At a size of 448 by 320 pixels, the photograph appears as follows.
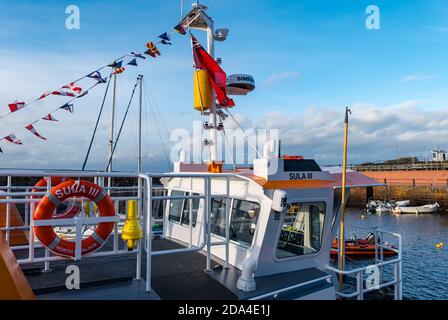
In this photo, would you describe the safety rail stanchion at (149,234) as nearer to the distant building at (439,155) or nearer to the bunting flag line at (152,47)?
the bunting flag line at (152,47)

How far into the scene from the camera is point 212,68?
25.2 ft

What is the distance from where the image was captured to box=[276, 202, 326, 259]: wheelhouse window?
642cm

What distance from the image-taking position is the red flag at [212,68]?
768 centimetres

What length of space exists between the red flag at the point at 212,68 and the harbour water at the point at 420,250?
7.11 m

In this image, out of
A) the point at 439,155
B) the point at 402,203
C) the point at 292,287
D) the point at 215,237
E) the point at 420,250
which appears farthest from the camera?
the point at 439,155

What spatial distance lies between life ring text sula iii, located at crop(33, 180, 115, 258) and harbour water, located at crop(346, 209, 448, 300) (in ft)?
30.8

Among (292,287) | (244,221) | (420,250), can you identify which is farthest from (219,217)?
(420,250)

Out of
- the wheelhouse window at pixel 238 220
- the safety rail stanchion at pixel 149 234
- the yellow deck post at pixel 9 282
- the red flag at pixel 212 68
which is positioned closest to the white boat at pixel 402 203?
the red flag at pixel 212 68

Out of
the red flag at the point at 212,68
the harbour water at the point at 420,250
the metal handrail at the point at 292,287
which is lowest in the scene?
the harbour water at the point at 420,250

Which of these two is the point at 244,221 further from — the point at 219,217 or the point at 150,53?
the point at 150,53

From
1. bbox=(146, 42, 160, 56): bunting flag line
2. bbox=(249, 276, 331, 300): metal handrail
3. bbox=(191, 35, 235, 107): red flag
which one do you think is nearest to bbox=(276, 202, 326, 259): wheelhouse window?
bbox=(249, 276, 331, 300): metal handrail

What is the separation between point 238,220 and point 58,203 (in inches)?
129
